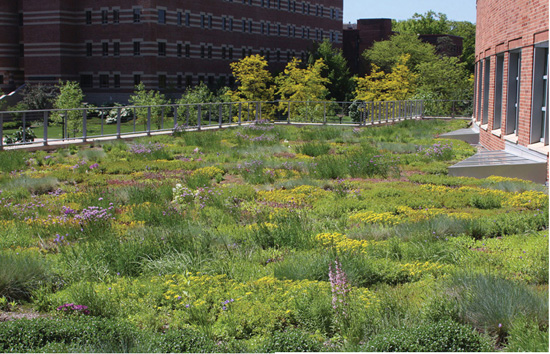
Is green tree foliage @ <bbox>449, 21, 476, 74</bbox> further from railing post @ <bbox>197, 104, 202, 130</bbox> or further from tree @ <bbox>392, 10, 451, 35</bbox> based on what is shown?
railing post @ <bbox>197, 104, 202, 130</bbox>

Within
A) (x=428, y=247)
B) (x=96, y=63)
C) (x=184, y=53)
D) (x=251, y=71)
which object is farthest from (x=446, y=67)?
(x=428, y=247)

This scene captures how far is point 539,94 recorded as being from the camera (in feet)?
52.7

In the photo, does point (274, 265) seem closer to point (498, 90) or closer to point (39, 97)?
point (498, 90)

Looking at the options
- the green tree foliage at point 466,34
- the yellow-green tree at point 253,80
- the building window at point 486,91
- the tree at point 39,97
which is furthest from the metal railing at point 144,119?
the green tree foliage at point 466,34

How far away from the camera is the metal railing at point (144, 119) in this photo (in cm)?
2317

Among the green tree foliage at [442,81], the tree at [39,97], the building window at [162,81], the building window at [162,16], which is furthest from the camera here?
the building window at [162,81]

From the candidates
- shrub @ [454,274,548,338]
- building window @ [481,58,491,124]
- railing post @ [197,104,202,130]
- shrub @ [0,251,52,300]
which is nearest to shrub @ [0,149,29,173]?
shrub @ [0,251,52,300]

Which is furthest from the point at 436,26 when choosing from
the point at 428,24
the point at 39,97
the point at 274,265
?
the point at 274,265

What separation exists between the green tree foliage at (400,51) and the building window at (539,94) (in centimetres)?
6550

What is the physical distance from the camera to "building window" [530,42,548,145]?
16.0 metres

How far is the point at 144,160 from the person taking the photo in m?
19.9

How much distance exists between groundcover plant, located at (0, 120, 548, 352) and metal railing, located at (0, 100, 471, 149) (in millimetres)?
7633

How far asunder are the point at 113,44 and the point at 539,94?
2193 inches

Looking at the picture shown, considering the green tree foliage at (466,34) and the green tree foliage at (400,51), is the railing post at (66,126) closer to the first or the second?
the green tree foliage at (400,51)
